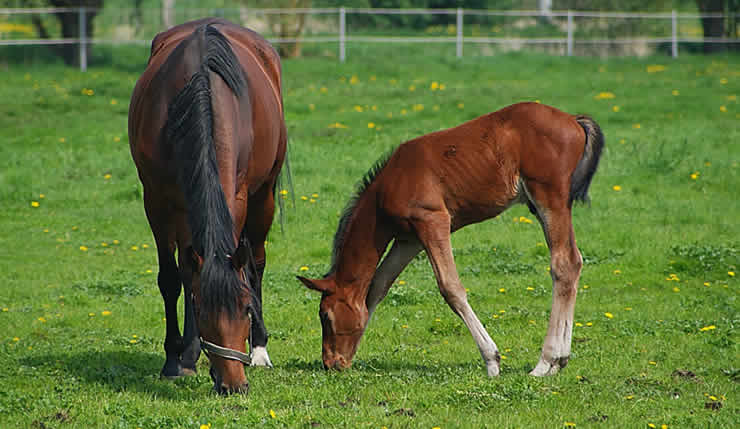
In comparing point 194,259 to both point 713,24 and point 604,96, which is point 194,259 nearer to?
point 604,96

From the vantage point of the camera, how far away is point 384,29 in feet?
87.9

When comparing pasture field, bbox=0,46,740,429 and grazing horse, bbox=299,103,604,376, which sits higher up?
grazing horse, bbox=299,103,604,376

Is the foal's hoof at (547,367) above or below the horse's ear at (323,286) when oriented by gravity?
below

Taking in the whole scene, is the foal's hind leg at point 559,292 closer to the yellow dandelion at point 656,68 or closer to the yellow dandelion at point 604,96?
the yellow dandelion at point 604,96

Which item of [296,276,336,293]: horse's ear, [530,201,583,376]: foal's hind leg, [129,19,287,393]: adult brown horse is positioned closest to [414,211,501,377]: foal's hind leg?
[530,201,583,376]: foal's hind leg

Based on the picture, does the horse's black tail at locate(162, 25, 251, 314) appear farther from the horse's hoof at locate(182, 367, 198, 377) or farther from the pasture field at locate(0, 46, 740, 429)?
the horse's hoof at locate(182, 367, 198, 377)

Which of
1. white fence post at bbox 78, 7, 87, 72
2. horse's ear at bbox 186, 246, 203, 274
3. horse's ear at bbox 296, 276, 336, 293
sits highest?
white fence post at bbox 78, 7, 87, 72

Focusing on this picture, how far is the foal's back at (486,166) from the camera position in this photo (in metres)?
5.80

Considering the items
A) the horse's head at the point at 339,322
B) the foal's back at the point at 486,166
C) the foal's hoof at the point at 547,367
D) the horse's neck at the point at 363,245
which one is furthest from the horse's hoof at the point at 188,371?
the foal's hoof at the point at 547,367

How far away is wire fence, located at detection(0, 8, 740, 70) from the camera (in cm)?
2303

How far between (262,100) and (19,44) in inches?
712

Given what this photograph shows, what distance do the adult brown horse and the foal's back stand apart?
1037mm

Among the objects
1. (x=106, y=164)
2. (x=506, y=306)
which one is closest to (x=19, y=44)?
(x=106, y=164)

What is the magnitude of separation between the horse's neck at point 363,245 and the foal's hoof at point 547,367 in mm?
1249
